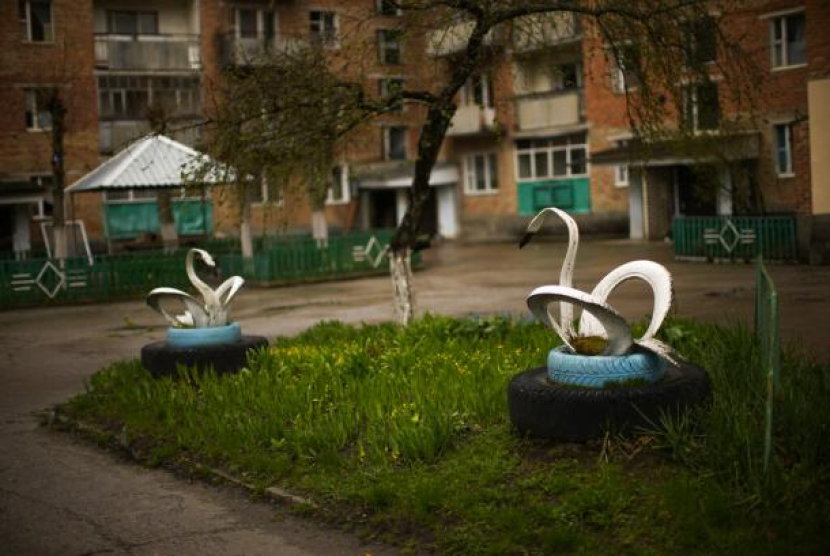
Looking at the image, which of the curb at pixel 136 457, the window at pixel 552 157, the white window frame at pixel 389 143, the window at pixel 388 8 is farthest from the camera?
the white window frame at pixel 389 143

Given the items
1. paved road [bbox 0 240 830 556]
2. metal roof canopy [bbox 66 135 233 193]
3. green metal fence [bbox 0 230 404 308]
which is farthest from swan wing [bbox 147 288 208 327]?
metal roof canopy [bbox 66 135 233 193]

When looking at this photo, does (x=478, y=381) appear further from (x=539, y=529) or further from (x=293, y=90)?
(x=293, y=90)

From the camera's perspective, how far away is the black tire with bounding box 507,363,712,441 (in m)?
6.78

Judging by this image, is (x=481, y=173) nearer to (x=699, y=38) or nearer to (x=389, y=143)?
(x=389, y=143)

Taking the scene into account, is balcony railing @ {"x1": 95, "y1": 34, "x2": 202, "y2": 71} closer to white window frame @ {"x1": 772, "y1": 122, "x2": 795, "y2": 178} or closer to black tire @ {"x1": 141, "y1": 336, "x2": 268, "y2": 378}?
white window frame @ {"x1": 772, "y1": 122, "x2": 795, "y2": 178}

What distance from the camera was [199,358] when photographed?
34.8 ft

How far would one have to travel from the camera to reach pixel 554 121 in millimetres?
42469

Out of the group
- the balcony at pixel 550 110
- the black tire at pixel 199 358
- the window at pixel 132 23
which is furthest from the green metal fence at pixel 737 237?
the window at pixel 132 23

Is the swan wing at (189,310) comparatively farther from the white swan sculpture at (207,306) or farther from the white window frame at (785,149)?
the white window frame at (785,149)

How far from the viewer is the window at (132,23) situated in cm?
4175

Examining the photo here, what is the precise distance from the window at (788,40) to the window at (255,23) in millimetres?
20698

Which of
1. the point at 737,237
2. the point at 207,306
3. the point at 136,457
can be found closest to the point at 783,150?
the point at 737,237

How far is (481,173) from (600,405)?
40939mm

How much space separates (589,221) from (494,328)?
102ft
